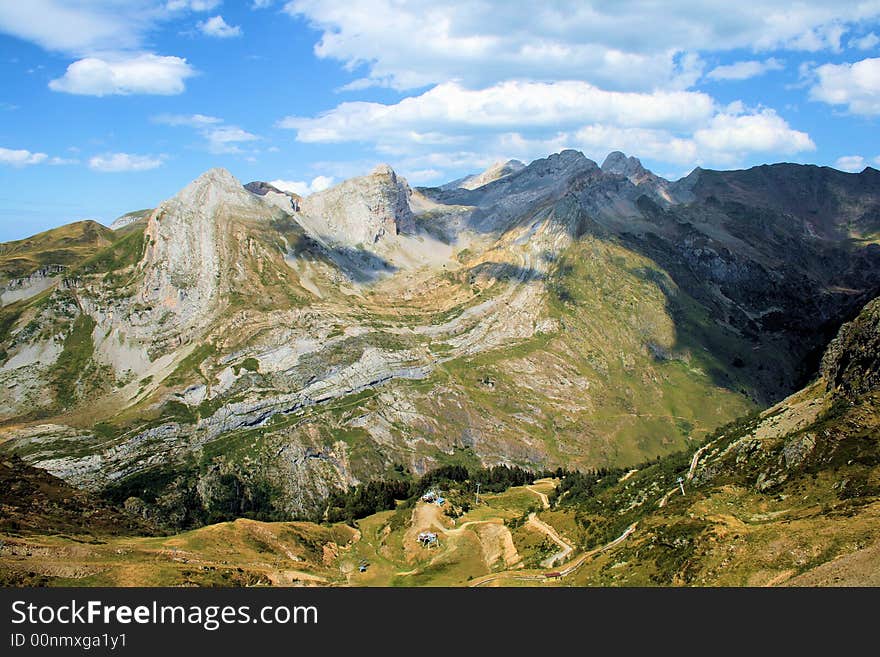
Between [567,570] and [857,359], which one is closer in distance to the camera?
[567,570]

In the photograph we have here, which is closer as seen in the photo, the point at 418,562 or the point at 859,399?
the point at 859,399

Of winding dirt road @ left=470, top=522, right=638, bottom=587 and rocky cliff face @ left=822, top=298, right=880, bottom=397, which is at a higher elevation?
rocky cliff face @ left=822, top=298, right=880, bottom=397

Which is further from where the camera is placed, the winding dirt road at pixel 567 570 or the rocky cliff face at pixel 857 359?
the rocky cliff face at pixel 857 359

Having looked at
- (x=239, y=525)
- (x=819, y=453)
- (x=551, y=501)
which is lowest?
(x=551, y=501)

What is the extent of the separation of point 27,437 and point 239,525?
360ft

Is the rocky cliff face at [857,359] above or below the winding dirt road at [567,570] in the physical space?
above

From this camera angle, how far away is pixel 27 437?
198375mm

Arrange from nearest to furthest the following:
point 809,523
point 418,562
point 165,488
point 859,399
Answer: point 809,523, point 859,399, point 418,562, point 165,488

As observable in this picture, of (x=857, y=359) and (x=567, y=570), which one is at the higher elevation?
(x=857, y=359)

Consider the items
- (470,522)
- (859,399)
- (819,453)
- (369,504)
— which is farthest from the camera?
(369,504)

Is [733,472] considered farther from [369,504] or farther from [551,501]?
[369,504]
